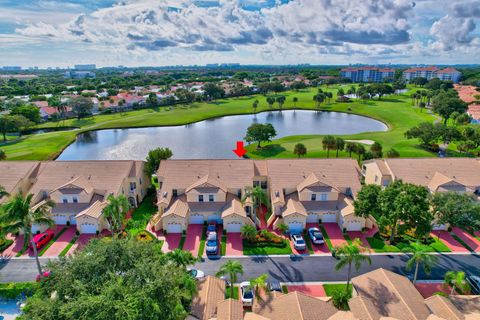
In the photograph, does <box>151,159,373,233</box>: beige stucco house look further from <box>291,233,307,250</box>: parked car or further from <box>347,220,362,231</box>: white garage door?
<box>291,233,307,250</box>: parked car

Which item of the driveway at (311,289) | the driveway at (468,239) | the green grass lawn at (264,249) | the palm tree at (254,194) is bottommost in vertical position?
the driveway at (468,239)

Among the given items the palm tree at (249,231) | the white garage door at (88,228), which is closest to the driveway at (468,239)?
the palm tree at (249,231)

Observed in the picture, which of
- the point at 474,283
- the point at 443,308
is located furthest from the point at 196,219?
the point at 474,283

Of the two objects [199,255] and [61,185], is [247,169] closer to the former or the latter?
[199,255]

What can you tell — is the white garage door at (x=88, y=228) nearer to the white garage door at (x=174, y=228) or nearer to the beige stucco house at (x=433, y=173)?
the white garage door at (x=174, y=228)

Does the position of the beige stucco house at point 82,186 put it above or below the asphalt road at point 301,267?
above

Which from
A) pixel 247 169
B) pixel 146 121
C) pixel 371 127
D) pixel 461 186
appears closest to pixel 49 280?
pixel 247 169
